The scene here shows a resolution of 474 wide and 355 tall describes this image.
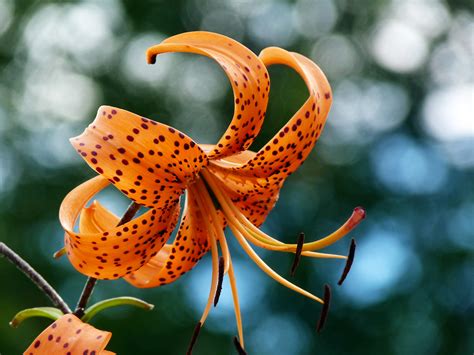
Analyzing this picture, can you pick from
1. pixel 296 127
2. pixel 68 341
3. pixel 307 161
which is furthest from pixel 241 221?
pixel 307 161

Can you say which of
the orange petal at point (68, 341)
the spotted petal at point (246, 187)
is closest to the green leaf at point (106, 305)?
the orange petal at point (68, 341)

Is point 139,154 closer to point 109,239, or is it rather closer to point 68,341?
point 109,239

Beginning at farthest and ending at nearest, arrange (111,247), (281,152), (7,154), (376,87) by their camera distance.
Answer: (376,87) < (7,154) < (281,152) < (111,247)

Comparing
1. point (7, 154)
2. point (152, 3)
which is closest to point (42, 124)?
point (7, 154)

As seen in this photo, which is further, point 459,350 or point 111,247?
point 459,350

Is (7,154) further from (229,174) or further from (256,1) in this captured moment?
(229,174)

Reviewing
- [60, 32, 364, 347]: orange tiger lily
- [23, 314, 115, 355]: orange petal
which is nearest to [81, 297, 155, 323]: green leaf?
[60, 32, 364, 347]: orange tiger lily

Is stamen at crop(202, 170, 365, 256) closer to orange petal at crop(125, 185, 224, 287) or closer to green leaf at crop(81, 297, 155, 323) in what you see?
orange petal at crop(125, 185, 224, 287)
